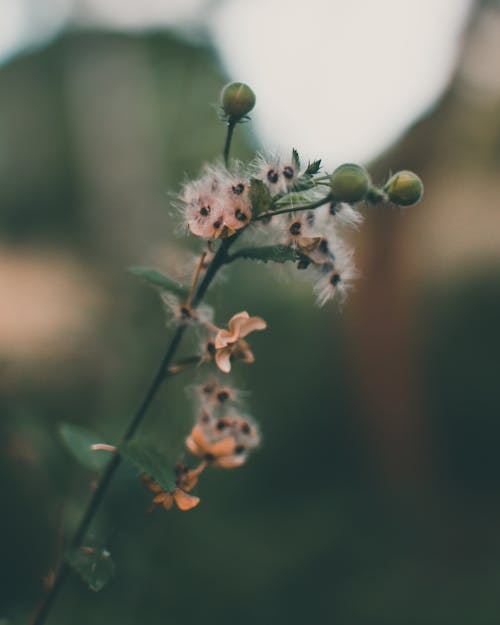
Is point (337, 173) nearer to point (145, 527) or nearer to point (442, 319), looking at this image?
point (145, 527)

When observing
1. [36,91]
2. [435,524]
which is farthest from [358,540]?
[36,91]

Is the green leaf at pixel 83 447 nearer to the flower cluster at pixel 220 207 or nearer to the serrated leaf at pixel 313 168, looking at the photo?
the flower cluster at pixel 220 207

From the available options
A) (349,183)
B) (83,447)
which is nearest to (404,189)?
(349,183)

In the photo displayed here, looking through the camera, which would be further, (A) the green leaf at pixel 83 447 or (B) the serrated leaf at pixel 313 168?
(A) the green leaf at pixel 83 447

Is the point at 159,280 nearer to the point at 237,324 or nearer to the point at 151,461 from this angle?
the point at 237,324

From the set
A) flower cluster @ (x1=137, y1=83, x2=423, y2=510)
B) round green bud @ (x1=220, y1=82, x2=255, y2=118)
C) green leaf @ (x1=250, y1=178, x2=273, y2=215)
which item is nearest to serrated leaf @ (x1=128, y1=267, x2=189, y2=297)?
flower cluster @ (x1=137, y1=83, x2=423, y2=510)

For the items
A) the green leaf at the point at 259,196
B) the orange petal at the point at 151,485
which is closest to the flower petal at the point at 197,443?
the orange petal at the point at 151,485
